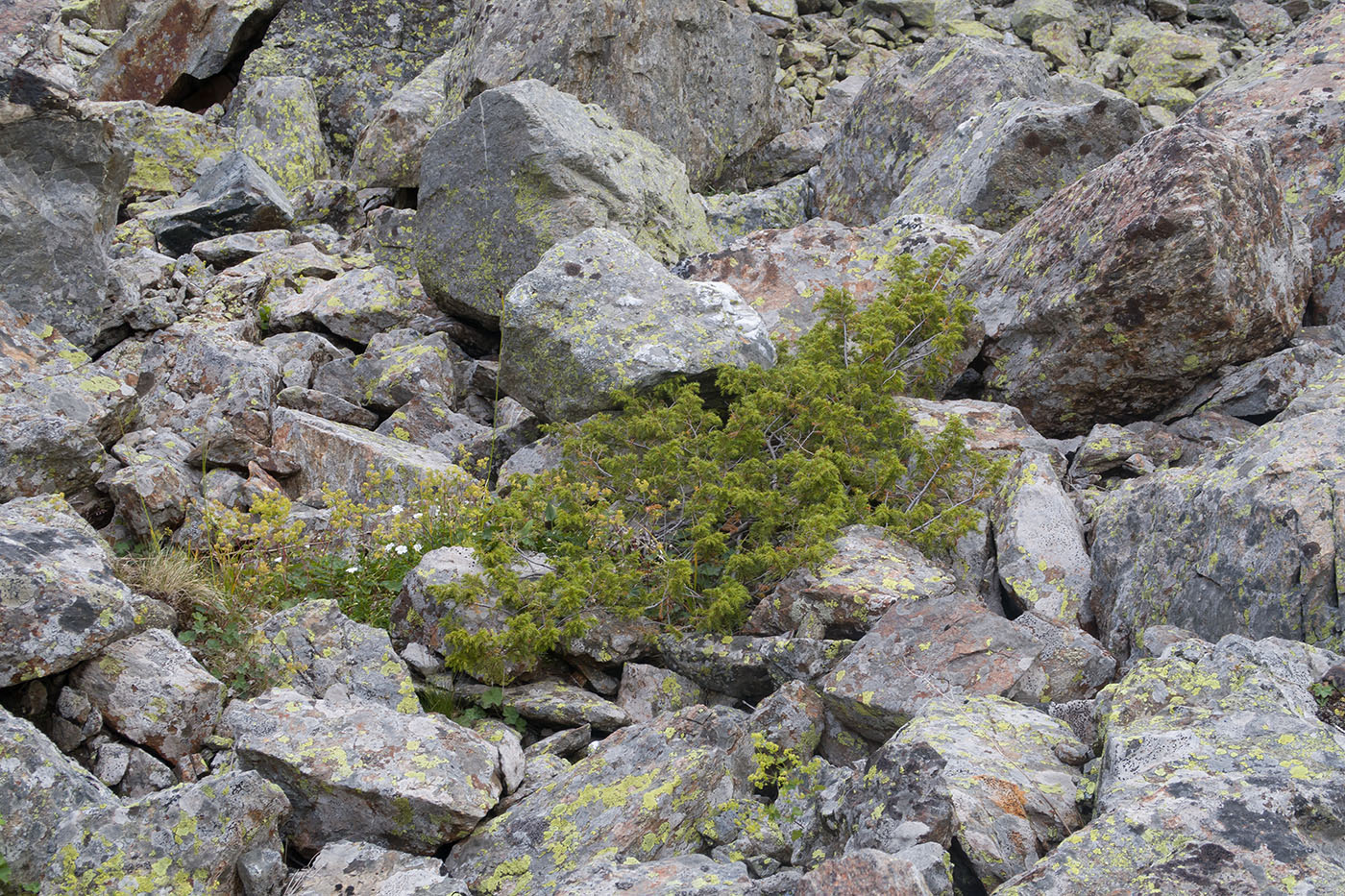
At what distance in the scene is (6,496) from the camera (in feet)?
21.1

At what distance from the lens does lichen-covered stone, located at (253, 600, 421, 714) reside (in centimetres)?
546

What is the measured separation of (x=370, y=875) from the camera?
4.18m

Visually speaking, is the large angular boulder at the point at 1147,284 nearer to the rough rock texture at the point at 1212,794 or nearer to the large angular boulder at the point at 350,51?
the rough rock texture at the point at 1212,794

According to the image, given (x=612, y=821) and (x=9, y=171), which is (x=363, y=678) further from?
(x=9, y=171)

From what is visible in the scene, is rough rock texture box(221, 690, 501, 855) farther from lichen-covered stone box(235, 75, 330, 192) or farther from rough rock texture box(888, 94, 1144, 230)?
lichen-covered stone box(235, 75, 330, 192)

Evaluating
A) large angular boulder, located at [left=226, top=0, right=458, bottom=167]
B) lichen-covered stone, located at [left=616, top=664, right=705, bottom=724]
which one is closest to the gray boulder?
large angular boulder, located at [left=226, top=0, right=458, bottom=167]

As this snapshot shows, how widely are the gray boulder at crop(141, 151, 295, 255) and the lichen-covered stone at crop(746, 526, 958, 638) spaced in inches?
340

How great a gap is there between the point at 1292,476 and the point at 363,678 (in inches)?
188

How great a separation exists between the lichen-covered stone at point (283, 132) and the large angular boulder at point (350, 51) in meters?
0.52

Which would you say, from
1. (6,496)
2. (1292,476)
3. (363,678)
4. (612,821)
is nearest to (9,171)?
(6,496)

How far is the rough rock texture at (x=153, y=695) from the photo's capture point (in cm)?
477

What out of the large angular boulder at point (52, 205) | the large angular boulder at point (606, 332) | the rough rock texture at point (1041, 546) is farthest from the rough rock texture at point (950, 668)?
the large angular boulder at point (52, 205)

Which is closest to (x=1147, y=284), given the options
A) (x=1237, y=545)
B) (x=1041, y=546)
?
(x=1041, y=546)

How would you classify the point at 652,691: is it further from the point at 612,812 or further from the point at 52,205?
the point at 52,205
